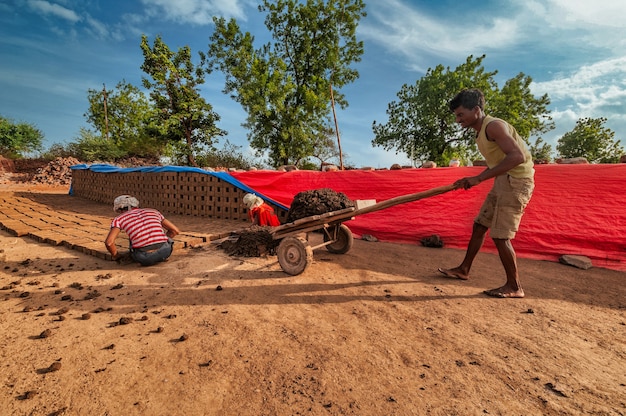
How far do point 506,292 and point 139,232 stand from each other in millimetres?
4176

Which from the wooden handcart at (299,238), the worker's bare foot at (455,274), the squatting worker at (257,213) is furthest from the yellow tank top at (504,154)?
the squatting worker at (257,213)

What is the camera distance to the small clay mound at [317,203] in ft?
12.9

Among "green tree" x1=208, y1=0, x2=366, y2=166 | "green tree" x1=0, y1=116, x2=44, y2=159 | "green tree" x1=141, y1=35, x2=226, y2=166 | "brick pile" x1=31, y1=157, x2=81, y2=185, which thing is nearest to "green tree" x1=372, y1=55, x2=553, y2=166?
"green tree" x1=208, y1=0, x2=366, y2=166

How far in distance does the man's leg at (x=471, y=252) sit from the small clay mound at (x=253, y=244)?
91.5 inches

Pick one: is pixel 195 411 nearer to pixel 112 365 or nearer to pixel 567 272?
pixel 112 365

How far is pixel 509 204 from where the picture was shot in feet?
9.32

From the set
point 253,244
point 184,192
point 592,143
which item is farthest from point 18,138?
point 592,143

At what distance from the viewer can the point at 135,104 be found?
28984mm

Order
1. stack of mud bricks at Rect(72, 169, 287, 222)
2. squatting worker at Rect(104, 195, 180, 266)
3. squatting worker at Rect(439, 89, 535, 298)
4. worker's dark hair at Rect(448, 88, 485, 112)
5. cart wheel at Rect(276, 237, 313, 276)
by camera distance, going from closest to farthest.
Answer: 1. squatting worker at Rect(439, 89, 535, 298)
2. worker's dark hair at Rect(448, 88, 485, 112)
3. cart wheel at Rect(276, 237, 313, 276)
4. squatting worker at Rect(104, 195, 180, 266)
5. stack of mud bricks at Rect(72, 169, 287, 222)

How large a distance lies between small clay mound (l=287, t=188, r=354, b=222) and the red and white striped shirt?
1807mm

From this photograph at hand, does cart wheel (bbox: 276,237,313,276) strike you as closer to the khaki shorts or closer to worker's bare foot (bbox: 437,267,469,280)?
worker's bare foot (bbox: 437,267,469,280)

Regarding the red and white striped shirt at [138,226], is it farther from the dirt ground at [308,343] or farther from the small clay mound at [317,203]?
the small clay mound at [317,203]

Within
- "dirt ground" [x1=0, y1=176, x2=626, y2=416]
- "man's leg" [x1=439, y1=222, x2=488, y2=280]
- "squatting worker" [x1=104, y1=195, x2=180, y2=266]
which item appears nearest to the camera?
"dirt ground" [x1=0, y1=176, x2=626, y2=416]

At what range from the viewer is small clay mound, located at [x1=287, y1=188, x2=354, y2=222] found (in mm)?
3934
